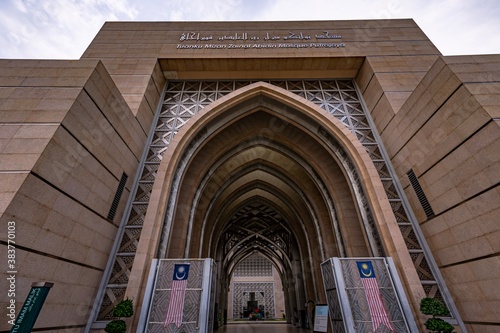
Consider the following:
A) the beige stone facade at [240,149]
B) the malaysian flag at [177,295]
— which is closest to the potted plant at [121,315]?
the beige stone facade at [240,149]

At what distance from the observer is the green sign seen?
10.1ft

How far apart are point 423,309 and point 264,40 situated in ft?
36.5

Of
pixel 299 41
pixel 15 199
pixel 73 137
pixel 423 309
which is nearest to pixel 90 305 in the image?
pixel 15 199

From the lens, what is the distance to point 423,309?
5.30 meters

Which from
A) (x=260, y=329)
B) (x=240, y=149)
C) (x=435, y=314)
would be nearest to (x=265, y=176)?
(x=240, y=149)

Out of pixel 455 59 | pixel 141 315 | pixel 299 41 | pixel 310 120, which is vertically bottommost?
pixel 141 315

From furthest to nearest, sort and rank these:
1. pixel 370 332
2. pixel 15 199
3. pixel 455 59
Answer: pixel 455 59, pixel 370 332, pixel 15 199

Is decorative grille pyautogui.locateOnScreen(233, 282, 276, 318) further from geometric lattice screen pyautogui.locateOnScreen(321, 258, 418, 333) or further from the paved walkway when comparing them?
geometric lattice screen pyautogui.locateOnScreen(321, 258, 418, 333)

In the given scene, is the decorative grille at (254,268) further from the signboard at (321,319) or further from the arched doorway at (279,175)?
the signboard at (321,319)

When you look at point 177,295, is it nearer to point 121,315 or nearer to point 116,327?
point 121,315

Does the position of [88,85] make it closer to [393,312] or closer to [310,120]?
[310,120]

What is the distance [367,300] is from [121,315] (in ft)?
18.5

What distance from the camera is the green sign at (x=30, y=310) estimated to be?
307 centimetres

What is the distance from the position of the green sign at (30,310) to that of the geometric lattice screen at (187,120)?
2.98 meters
